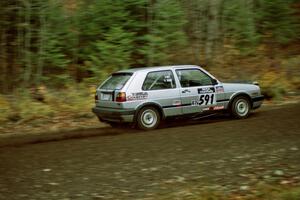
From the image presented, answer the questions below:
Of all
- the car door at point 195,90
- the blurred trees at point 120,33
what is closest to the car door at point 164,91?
the car door at point 195,90

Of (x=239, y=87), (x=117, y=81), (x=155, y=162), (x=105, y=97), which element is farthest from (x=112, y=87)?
(x=155, y=162)

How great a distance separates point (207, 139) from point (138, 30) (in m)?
10.8

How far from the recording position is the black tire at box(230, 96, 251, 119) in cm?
1309

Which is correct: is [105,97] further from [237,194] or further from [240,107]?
[237,194]

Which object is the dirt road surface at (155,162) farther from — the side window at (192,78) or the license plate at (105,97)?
the side window at (192,78)

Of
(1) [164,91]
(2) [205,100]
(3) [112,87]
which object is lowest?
(2) [205,100]

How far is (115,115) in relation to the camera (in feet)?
39.2

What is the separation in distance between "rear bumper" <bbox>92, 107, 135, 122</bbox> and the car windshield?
57cm

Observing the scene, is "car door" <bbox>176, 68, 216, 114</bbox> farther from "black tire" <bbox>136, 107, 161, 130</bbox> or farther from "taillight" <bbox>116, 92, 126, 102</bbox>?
"taillight" <bbox>116, 92, 126, 102</bbox>

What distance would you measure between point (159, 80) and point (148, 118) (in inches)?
40.0

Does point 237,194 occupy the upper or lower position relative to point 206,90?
lower

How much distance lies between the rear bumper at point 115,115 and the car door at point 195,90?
1521 millimetres

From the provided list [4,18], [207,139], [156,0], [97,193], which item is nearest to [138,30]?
[156,0]

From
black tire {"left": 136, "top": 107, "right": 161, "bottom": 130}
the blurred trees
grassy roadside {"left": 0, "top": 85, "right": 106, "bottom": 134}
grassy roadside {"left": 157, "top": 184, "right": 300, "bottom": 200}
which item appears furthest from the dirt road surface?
the blurred trees
